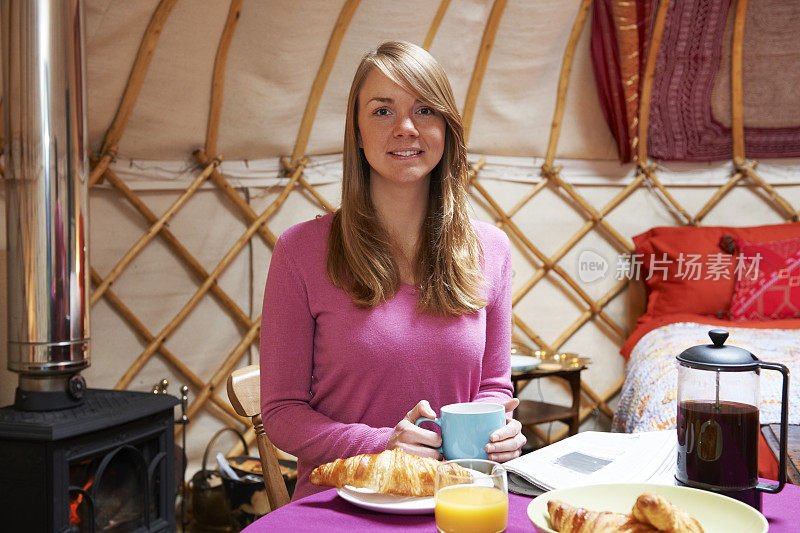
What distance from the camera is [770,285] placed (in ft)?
8.36

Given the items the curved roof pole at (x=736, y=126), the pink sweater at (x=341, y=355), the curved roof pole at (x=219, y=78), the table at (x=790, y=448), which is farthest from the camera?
the curved roof pole at (x=736, y=126)

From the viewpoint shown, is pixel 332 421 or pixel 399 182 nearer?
pixel 332 421

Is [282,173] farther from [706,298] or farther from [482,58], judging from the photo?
[706,298]

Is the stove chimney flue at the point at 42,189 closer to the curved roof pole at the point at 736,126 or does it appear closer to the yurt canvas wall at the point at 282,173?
the yurt canvas wall at the point at 282,173

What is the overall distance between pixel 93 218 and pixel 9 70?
2.33 feet

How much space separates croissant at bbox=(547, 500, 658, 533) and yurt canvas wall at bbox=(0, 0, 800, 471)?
1.75 metres

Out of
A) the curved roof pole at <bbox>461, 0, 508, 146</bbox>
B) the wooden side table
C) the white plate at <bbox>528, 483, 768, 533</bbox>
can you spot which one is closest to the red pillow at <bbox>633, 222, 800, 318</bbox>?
the wooden side table

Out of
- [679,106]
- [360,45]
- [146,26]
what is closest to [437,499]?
[146,26]

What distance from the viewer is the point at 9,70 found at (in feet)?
5.05

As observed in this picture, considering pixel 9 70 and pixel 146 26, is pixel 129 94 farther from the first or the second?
pixel 9 70

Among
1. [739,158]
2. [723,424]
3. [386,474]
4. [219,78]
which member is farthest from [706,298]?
[386,474]

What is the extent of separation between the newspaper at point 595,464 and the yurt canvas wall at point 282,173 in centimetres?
162

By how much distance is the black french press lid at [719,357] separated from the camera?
2.27ft

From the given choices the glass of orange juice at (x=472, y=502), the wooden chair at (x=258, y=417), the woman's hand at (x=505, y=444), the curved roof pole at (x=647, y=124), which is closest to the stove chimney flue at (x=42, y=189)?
the wooden chair at (x=258, y=417)
